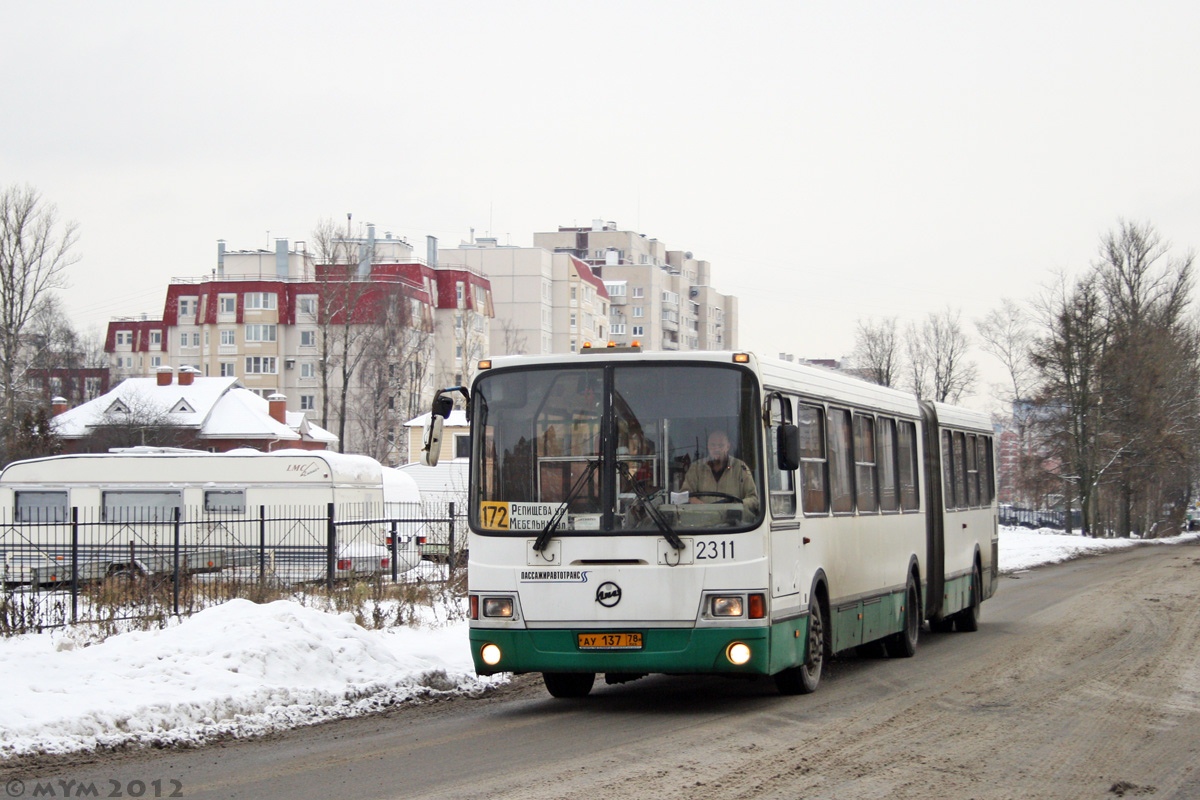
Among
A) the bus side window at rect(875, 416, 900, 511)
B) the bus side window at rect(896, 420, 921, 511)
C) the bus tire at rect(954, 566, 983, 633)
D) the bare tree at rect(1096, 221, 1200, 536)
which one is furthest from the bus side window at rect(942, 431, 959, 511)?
the bare tree at rect(1096, 221, 1200, 536)

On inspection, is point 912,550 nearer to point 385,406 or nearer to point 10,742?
point 10,742

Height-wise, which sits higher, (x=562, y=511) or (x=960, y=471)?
(x=960, y=471)

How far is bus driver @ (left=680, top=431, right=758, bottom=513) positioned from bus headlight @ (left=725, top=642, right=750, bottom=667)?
1.01 m

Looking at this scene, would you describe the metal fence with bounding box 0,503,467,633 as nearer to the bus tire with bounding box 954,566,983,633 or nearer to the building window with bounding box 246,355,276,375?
the bus tire with bounding box 954,566,983,633

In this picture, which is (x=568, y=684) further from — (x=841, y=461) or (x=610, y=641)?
(x=841, y=461)

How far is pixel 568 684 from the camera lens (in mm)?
12305

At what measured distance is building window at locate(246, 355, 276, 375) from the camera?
104812mm

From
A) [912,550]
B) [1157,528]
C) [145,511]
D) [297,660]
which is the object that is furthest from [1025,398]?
[297,660]

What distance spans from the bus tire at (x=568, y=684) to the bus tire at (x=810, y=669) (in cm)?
164

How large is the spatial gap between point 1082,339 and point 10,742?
2439 inches

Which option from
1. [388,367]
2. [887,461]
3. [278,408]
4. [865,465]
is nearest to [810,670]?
[865,465]

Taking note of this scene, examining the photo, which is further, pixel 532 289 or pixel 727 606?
pixel 532 289

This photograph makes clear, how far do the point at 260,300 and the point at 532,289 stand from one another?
24.3 m

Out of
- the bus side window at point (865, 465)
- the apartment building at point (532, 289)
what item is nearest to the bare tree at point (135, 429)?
the apartment building at point (532, 289)
